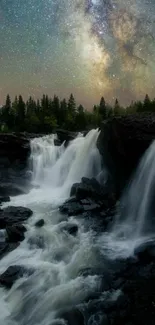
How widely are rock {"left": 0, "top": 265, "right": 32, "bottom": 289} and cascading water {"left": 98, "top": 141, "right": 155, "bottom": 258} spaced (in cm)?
462

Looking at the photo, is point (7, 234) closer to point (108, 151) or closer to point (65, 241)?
point (65, 241)

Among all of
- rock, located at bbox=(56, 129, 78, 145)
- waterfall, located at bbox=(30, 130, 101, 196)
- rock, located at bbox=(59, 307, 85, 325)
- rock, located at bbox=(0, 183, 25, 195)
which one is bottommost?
rock, located at bbox=(59, 307, 85, 325)

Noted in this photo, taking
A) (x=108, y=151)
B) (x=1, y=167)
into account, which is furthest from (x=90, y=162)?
(x=1, y=167)

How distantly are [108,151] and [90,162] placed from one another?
4.23 metres

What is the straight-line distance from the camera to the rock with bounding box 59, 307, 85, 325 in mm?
10320

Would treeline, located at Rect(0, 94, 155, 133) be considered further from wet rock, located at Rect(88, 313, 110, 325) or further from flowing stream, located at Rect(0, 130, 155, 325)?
wet rock, located at Rect(88, 313, 110, 325)

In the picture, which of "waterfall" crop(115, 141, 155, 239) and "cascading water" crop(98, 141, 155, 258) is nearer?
"cascading water" crop(98, 141, 155, 258)

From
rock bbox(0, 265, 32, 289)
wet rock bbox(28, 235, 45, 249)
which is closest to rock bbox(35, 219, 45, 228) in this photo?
wet rock bbox(28, 235, 45, 249)

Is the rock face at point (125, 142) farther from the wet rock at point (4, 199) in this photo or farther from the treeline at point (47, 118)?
the treeline at point (47, 118)

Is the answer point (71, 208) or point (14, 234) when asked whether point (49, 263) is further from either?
point (71, 208)

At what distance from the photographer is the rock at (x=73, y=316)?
10.3m

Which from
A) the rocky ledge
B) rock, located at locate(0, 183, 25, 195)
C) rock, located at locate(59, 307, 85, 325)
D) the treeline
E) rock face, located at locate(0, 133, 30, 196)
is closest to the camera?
rock, located at locate(59, 307, 85, 325)

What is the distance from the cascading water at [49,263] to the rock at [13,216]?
0.59 m

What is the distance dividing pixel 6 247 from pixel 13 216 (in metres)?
4.20
